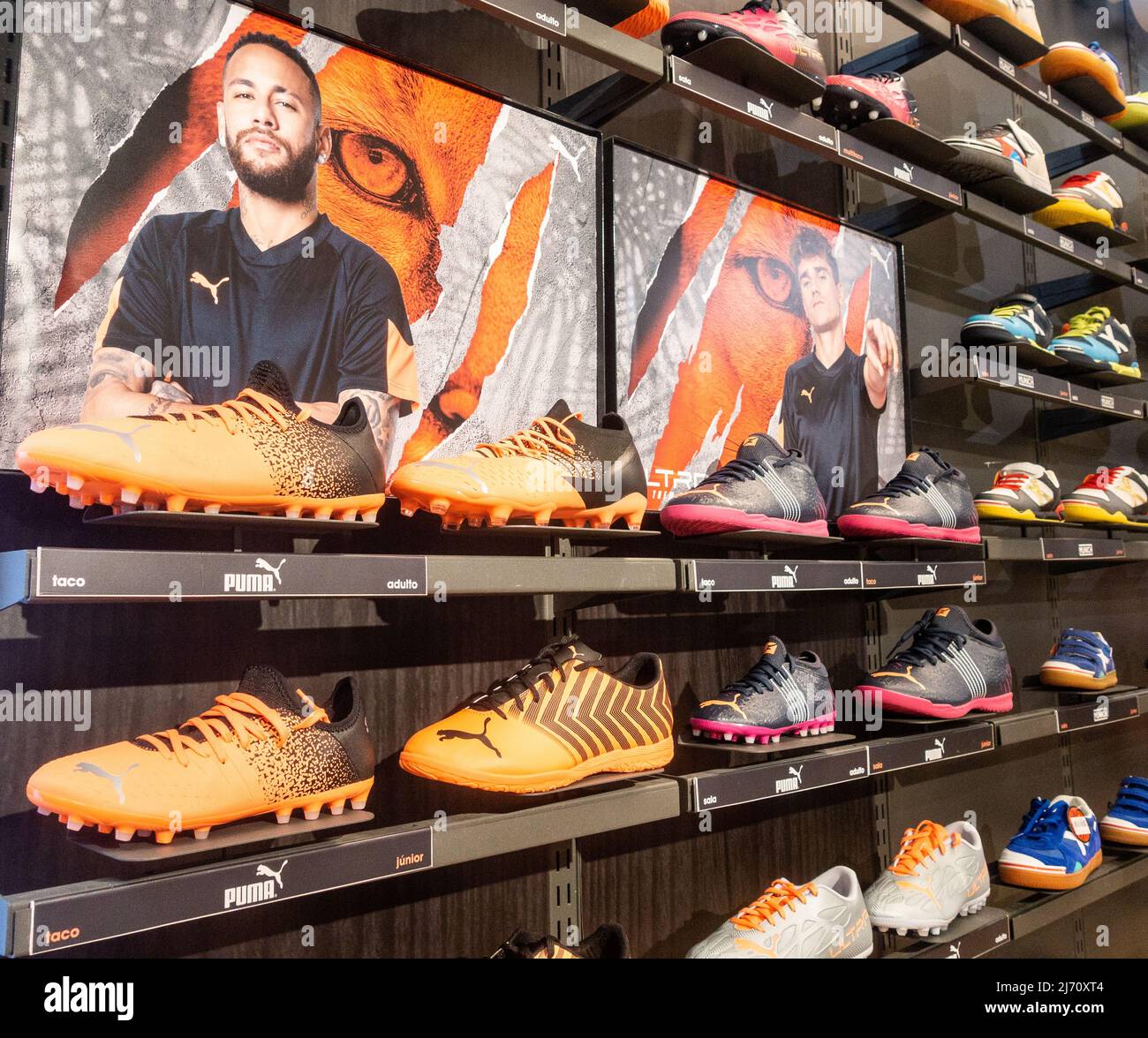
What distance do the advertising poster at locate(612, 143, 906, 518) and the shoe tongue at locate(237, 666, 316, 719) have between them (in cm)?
89

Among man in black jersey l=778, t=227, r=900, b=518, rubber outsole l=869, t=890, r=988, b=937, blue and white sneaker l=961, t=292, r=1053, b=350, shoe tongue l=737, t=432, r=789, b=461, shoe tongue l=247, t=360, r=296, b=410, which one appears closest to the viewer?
shoe tongue l=247, t=360, r=296, b=410

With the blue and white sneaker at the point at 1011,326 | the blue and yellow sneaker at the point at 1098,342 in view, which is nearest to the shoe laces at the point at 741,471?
the blue and white sneaker at the point at 1011,326

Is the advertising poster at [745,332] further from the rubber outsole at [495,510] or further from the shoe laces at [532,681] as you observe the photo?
the shoe laces at [532,681]

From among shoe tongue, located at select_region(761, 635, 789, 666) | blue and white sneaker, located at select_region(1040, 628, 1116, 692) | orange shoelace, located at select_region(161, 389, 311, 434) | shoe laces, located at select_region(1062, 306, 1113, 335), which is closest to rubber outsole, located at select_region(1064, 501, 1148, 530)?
blue and white sneaker, located at select_region(1040, 628, 1116, 692)

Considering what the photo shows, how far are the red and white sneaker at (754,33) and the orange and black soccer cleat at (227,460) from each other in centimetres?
106

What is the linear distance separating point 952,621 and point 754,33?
1.33 meters

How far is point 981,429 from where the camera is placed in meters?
2.72

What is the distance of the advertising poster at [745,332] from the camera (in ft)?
5.94

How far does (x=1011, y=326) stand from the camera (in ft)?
7.82

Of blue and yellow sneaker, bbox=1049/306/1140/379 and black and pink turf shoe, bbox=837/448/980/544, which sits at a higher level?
blue and yellow sneaker, bbox=1049/306/1140/379

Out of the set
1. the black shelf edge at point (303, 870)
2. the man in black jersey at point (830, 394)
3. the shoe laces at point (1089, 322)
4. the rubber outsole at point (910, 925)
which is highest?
the shoe laces at point (1089, 322)

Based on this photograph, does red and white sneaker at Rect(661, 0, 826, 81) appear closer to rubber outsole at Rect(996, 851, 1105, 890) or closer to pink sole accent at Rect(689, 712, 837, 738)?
pink sole accent at Rect(689, 712, 837, 738)

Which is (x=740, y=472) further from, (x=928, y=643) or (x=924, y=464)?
(x=928, y=643)

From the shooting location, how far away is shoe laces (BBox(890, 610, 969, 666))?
76.0 inches
